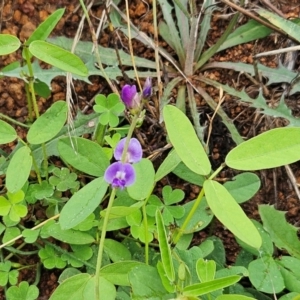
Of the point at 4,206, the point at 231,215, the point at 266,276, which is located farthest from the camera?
the point at 4,206

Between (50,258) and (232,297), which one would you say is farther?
(50,258)

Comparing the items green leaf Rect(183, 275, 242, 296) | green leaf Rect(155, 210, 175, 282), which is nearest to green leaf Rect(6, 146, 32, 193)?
green leaf Rect(155, 210, 175, 282)

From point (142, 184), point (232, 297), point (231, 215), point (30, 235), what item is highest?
point (231, 215)

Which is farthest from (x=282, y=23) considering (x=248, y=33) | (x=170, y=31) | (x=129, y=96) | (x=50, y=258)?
(x=50, y=258)

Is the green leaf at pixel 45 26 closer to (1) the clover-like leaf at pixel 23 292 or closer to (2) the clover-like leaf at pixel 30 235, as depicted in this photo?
(2) the clover-like leaf at pixel 30 235

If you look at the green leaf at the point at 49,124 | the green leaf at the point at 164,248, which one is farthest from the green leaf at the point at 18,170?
the green leaf at the point at 164,248

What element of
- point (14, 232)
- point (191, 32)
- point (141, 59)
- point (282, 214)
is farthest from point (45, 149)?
point (282, 214)

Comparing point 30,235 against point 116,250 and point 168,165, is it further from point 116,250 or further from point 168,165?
point 168,165
